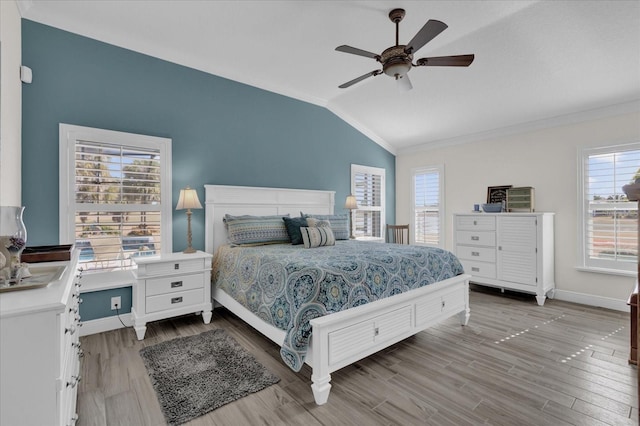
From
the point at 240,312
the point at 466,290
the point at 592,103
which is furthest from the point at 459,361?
the point at 592,103

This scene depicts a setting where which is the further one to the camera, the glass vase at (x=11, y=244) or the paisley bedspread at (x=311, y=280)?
the paisley bedspread at (x=311, y=280)

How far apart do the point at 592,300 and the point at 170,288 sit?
16.3ft

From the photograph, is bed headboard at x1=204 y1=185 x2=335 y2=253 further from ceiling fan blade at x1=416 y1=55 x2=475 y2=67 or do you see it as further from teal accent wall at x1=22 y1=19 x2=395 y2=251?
ceiling fan blade at x1=416 y1=55 x2=475 y2=67

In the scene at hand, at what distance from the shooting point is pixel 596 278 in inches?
149

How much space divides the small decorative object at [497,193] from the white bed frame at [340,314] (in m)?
2.06

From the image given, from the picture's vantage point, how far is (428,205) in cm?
560

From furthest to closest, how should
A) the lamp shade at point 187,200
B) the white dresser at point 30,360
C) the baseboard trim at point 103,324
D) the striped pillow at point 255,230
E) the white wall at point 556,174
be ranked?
the white wall at point 556,174 → the striped pillow at point 255,230 → the lamp shade at point 187,200 → the baseboard trim at point 103,324 → the white dresser at point 30,360

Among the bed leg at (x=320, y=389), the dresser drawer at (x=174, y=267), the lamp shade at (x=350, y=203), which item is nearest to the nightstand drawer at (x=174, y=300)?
the dresser drawer at (x=174, y=267)

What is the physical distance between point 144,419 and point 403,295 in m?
1.93

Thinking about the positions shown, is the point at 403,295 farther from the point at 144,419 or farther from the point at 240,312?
the point at 144,419

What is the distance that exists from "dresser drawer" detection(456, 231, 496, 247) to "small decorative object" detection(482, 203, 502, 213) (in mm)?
332

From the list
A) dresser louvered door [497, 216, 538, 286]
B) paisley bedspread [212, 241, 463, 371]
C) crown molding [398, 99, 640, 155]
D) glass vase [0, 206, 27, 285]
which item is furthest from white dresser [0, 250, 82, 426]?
crown molding [398, 99, 640, 155]

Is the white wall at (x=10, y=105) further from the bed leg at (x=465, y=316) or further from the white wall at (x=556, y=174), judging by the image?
the white wall at (x=556, y=174)

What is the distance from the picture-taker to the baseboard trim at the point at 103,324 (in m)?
2.92
